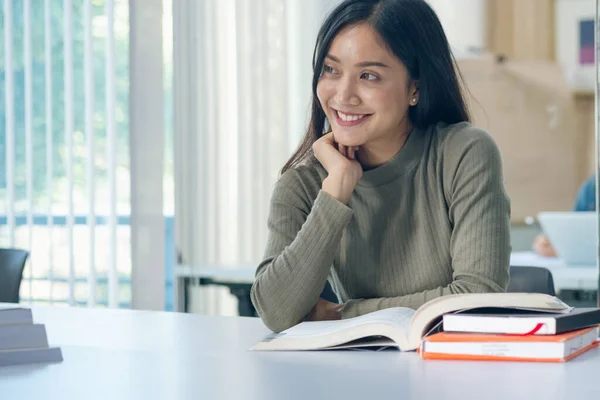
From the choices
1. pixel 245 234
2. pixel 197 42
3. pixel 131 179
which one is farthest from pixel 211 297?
pixel 197 42

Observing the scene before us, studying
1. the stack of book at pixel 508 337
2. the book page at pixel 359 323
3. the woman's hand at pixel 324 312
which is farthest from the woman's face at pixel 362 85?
the stack of book at pixel 508 337

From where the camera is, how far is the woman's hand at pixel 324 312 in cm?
169

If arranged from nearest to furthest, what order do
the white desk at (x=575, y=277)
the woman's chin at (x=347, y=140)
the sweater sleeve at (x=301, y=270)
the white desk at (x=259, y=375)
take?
the white desk at (x=259, y=375), the sweater sleeve at (x=301, y=270), the woman's chin at (x=347, y=140), the white desk at (x=575, y=277)

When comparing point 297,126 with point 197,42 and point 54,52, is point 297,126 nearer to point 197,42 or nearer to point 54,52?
point 197,42

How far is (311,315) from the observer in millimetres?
1688

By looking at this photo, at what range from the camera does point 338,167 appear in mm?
1759

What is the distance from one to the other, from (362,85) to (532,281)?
54cm

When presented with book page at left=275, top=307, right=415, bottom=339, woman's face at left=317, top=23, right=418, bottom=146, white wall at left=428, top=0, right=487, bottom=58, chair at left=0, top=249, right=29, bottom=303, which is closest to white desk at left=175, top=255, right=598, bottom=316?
white wall at left=428, top=0, right=487, bottom=58

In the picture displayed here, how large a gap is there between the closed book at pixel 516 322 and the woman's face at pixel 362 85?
2.12ft

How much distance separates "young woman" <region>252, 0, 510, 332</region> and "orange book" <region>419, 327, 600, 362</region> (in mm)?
416

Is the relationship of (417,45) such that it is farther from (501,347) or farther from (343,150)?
(501,347)

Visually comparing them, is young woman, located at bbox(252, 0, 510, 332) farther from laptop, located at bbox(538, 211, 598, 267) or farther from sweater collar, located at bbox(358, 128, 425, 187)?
laptop, located at bbox(538, 211, 598, 267)

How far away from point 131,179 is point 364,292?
2172 mm

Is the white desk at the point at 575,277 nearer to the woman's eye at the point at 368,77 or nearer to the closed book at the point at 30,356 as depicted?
the woman's eye at the point at 368,77
